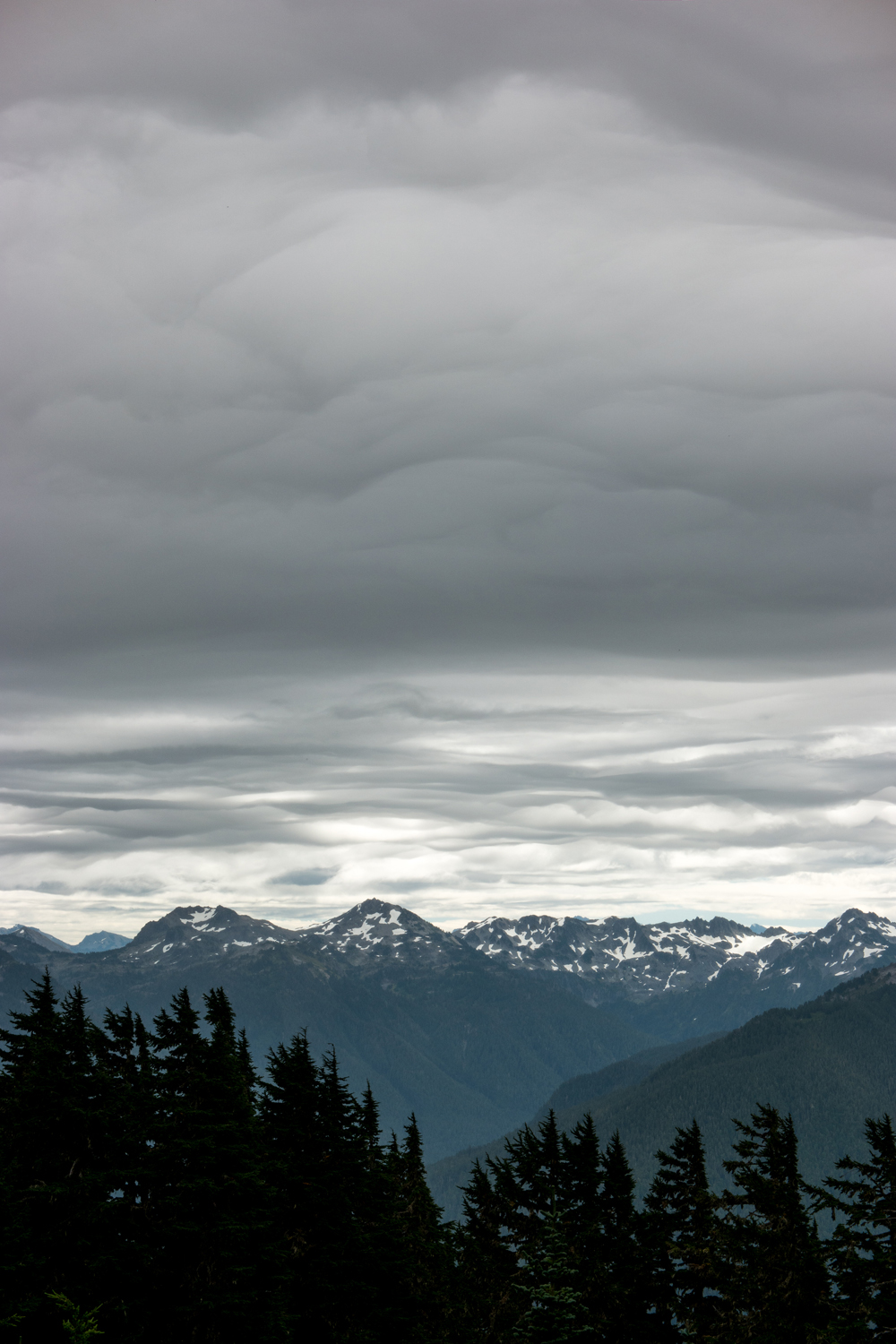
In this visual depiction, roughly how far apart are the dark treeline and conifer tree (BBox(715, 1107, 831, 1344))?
107mm

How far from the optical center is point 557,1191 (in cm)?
6262

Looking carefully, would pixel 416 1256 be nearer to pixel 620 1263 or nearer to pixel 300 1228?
pixel 620 1263

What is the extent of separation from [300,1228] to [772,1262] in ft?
61.8

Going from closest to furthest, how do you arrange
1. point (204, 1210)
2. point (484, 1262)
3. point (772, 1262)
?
point (204, 1210)
point (772, 1262)
point (484, 1262)

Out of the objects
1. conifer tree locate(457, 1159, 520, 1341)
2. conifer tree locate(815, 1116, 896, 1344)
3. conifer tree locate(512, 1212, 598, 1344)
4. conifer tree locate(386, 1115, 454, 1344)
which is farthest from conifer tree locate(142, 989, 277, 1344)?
conifer tree locate(457, 1159, 520, 1341)

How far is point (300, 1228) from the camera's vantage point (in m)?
48.6

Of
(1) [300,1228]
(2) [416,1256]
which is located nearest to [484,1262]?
(2) [416,1256]

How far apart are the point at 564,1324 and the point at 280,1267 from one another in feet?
39.6

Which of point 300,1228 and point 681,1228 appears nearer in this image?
point 300,1228

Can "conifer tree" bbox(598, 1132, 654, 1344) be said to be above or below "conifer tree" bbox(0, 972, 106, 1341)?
below

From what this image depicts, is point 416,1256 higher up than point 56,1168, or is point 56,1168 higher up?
point 56,1168

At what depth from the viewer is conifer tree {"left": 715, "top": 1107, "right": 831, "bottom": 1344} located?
40.5 m

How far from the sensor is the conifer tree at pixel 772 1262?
40.5m

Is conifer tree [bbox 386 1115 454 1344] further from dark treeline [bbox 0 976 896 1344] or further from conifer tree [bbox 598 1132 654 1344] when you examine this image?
conifer tree [bbox 598 1132 654 1344]
